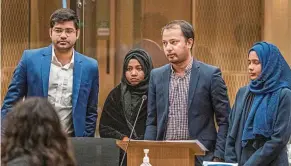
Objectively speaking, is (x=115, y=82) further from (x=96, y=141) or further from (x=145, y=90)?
(x=96, y=141)

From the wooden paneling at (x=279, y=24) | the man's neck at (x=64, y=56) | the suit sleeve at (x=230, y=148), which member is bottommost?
the suit sleeve at (x=230, y=148)

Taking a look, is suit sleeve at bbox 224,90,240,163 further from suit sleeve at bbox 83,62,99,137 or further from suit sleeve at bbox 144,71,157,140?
suit sleeve at bbox 83,62,99,137

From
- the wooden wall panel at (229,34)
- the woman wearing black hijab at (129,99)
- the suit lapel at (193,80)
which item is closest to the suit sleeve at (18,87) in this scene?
the woman wearing black hijab at (129,99)

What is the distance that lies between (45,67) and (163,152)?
1.51 metres

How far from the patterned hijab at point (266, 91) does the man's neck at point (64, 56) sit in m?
1.44

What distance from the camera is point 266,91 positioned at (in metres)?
5.75

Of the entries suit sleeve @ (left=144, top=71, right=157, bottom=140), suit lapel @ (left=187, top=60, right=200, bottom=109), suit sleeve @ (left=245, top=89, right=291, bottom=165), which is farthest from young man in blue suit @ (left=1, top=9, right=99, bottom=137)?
suit sleeve @ (left=245, top=89, right=291, bottom=165)

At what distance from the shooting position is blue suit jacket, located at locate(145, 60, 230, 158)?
20.0 ft

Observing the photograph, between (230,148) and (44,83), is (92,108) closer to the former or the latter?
(44,83)

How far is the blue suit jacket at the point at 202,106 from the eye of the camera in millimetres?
6098

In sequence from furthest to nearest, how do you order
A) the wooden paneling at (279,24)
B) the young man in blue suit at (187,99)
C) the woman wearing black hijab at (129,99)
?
the wooden paneling at (279,24)
the woman wearing black hijab at (129,99)
the young man in blue suit at (187,99)

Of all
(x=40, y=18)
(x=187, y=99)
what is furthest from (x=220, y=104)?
(x=40, y=18)

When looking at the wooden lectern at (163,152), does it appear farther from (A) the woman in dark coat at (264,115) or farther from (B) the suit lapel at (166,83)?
(B) the suit lapel at (166,83)

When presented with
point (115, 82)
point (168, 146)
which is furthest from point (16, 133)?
point (115, 82)
